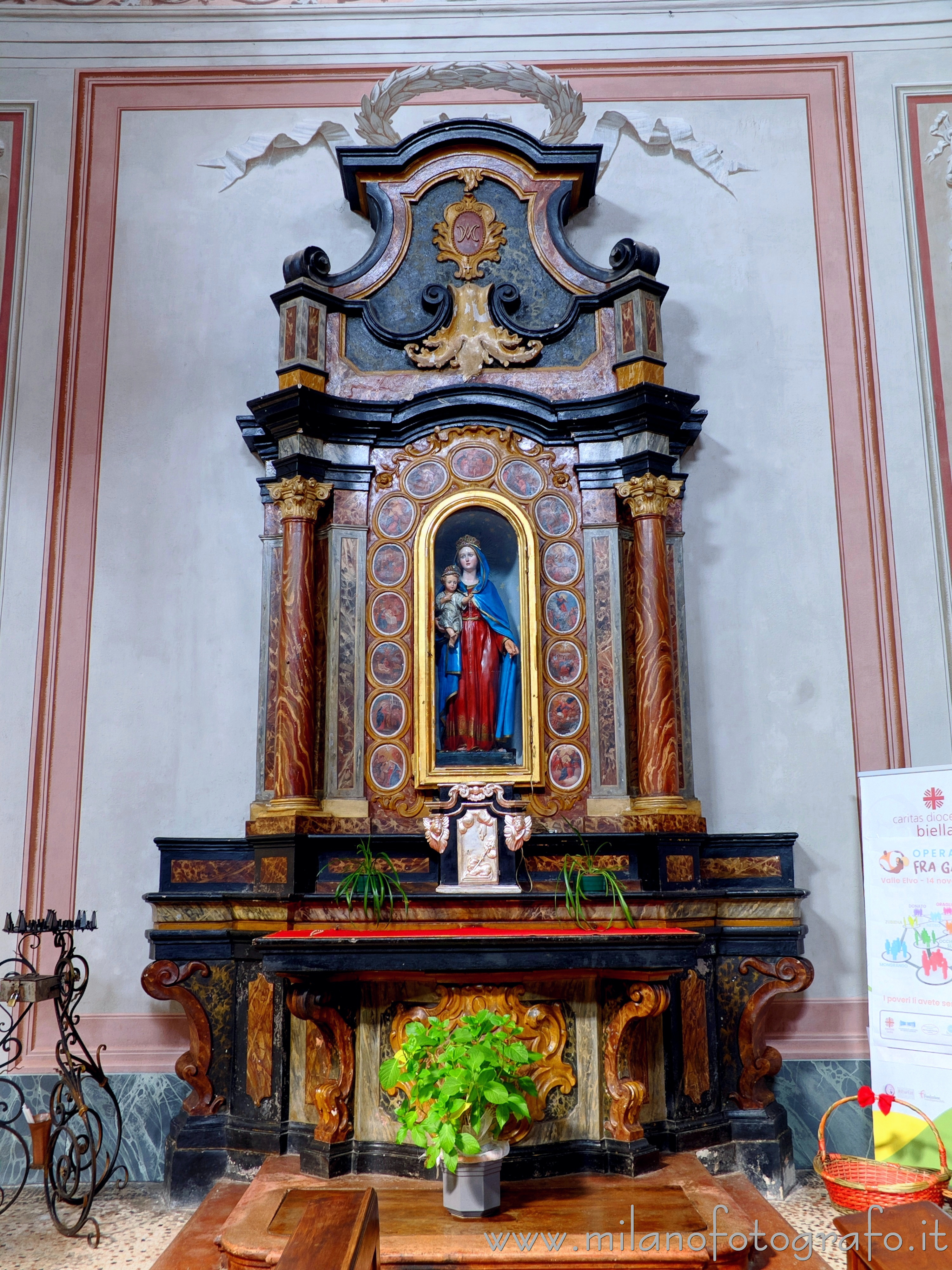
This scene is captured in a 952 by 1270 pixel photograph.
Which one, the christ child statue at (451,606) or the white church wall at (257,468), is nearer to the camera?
the christ child statue at (451,606)

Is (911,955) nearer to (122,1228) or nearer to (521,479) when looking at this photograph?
(521,479)

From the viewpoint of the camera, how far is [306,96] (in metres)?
→ 5.97

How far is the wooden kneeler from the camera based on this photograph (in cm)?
190

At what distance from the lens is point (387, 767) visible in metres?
5.01

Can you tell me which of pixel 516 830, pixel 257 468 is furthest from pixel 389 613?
pixel 516 830

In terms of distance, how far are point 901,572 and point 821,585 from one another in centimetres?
41

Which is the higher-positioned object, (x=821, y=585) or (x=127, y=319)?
(x=127, y=319)

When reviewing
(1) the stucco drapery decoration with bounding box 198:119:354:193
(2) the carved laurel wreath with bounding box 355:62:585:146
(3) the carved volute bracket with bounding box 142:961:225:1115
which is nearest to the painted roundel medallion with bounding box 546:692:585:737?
(3) the carved volute bracket with bounding box 142:961:225:1115

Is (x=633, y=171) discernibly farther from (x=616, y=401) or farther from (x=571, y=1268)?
(x=571, y=1268)

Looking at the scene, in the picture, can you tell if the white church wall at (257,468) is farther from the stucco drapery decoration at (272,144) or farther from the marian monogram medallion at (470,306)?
the marian monogram medallion at (470,306)

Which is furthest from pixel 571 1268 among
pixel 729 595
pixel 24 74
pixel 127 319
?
pixel 24 74

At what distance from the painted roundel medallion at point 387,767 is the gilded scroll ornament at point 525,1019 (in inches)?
42.2

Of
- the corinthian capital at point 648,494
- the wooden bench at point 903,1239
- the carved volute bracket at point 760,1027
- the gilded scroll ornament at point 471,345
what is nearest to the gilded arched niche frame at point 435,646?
the corinthian capital at point 648,494

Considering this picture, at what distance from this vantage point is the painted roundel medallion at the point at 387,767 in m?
5.00
